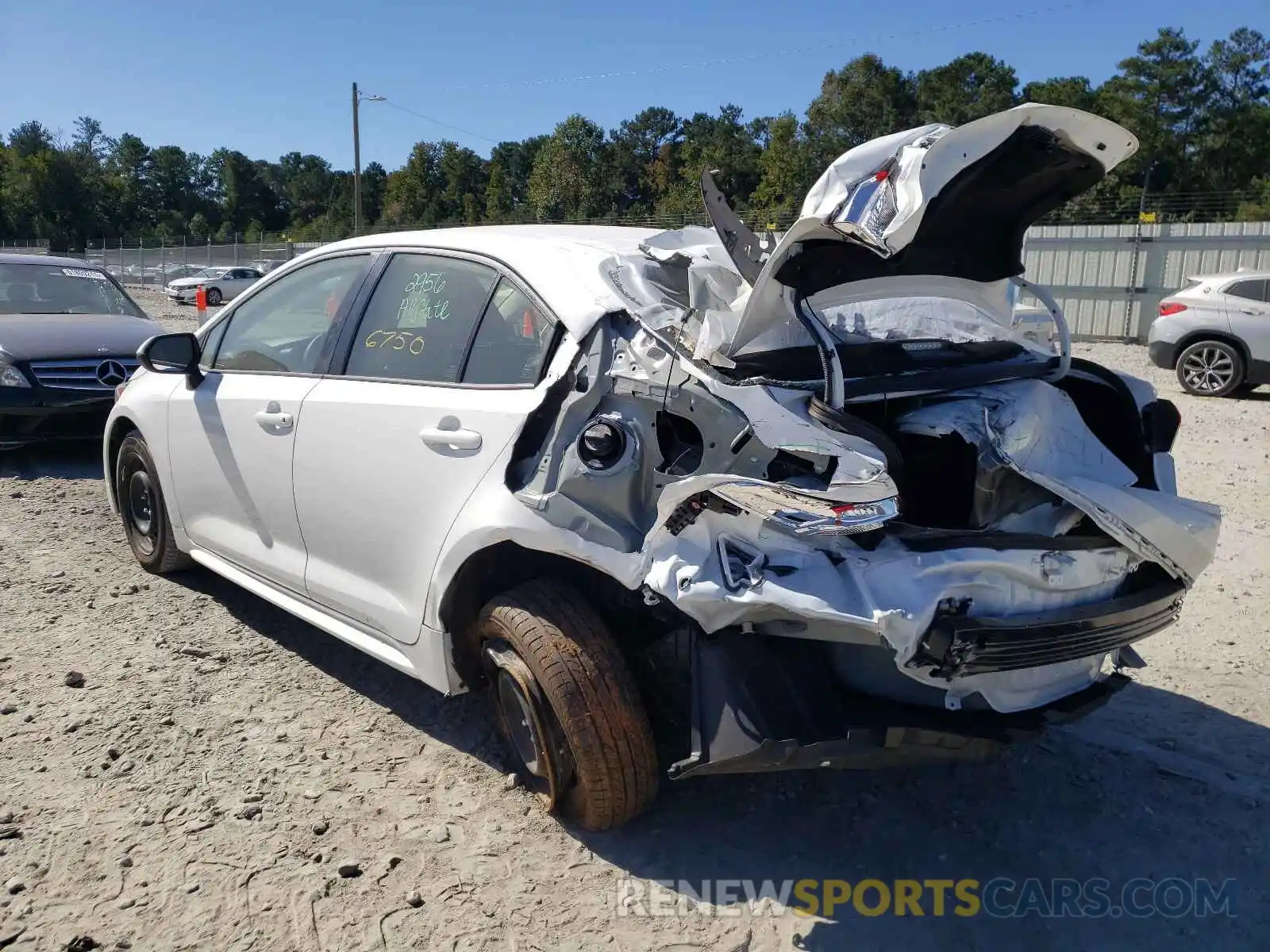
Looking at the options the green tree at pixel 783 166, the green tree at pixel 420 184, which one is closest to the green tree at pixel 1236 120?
the green tree at pixel 783 166

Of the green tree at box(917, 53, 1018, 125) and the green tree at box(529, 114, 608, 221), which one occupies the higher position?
the green tree at box(917, 53, 1018, 125)

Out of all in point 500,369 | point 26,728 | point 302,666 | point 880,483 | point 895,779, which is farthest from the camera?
point 302,666

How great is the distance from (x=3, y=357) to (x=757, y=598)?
22.3 ft

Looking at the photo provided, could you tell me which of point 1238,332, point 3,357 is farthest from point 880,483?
point 1238,332

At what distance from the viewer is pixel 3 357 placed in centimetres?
705

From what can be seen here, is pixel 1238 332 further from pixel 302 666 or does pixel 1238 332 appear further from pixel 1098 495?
pixel 302 666

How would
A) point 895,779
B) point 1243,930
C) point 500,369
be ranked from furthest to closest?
point 895,779 → point 500,369 → point 1243,930

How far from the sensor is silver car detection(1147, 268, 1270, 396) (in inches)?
439

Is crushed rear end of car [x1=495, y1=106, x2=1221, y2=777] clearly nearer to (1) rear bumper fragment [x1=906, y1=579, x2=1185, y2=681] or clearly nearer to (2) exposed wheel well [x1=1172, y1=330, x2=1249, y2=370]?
(1) rear bumper fragment [x1=906, y1=579, x2=1185, y2=681]

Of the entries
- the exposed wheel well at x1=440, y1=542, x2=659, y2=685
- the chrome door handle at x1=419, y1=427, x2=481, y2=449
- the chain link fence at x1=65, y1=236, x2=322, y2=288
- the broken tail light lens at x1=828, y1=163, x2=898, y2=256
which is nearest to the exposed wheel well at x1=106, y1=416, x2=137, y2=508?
the chrome door handle at x1=419, y1=427, x2=481, y2=449

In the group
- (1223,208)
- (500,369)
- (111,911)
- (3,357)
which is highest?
(1223,208)

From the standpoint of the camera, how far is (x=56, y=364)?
7164 mm

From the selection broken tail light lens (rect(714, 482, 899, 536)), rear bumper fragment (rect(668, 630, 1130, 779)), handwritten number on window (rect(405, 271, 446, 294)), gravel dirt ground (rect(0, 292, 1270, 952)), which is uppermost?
handwritten number on window (rect(405, 271, 446, 294))

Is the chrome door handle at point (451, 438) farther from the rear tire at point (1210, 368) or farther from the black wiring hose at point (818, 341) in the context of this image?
the rear tire at point (1210, 368)
